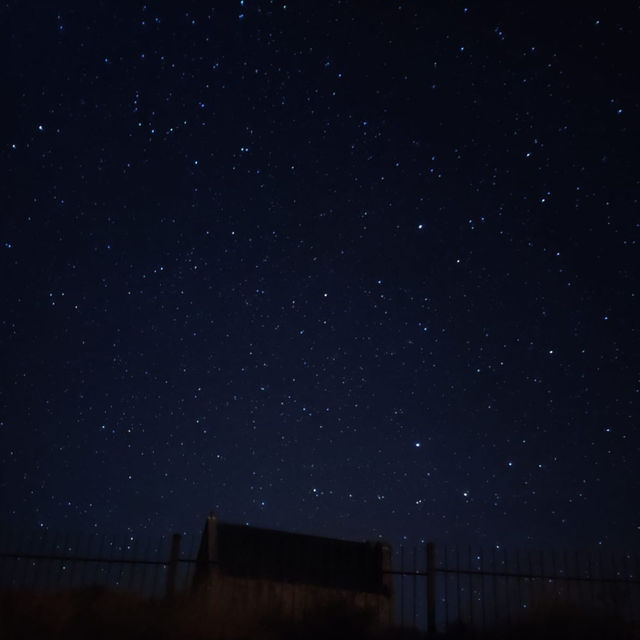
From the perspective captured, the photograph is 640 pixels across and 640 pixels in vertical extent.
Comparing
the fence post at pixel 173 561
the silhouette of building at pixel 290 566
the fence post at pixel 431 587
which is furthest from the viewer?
the silhouette of building at pixel 290 566

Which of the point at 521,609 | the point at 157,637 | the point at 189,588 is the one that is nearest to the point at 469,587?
the point at 521,609

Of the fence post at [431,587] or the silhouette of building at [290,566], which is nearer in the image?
the fence post at [431,587]

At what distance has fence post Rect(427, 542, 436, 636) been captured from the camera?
12.1m

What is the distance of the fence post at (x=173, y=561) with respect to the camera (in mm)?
12523

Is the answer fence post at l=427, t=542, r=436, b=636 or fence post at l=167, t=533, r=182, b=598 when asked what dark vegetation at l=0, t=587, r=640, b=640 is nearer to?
fence post at l=427, t=542, r=436, b=636

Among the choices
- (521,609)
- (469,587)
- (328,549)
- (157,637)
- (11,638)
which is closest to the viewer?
(11,638)

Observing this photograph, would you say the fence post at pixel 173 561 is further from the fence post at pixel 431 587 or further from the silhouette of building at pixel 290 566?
the fence post at pixel 431 587

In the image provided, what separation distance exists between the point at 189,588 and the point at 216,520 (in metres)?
7.88

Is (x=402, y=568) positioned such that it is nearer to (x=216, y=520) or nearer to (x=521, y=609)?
(x=521, y=609)

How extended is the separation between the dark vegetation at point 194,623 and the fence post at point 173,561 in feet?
5.57

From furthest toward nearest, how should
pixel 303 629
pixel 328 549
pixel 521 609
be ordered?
1. pixel 328 549
2. pixel 521 609
3. pixel 303 629

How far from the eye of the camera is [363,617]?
426 inches

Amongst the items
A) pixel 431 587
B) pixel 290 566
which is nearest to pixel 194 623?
pixel 431 587

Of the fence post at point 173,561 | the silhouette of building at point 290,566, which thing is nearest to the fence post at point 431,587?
the silhouette of building at point 290,566
